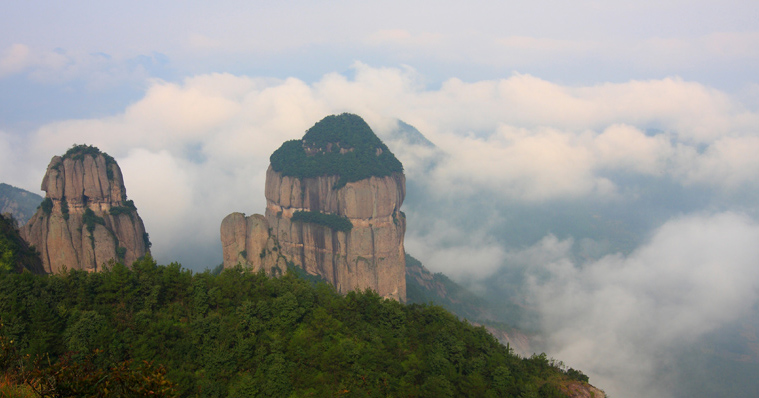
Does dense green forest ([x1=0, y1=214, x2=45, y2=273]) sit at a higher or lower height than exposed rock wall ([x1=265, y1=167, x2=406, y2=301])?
lower

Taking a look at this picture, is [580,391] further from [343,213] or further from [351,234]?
[343,213]

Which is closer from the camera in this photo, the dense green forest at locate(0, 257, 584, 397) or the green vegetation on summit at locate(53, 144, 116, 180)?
the dense green forest at locate(0, 257, 584, 397)

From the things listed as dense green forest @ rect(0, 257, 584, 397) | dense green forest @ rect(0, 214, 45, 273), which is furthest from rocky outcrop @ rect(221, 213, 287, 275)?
dense green forest @ rect(0, 257, 584, 397)

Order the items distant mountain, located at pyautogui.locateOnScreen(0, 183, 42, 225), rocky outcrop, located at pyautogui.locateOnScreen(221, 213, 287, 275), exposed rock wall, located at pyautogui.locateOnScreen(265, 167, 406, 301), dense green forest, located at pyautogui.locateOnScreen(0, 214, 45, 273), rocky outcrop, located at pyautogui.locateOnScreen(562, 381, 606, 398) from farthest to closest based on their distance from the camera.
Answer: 1. distant mountain, located at pyautogui.locateOnScreen(0, 183, 42, 225)
2. exposed rock wall, located at pyautogui.locateOnScreen(265, 167, 406, 301)
3. rocky outcrop, located at pyautogui.locateOnScreen(221, 213, 287, 275)
4. dense green forest, located at pyautogui.locateOnScreen(0, 214, 45, 273)
5. rocky outcrop, located at pyautogui.locateOnScreen(562, 381, 606, 398)

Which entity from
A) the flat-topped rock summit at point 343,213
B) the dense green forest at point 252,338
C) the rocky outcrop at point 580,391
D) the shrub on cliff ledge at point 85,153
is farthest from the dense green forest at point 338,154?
the rocky outcrop at point 580,391

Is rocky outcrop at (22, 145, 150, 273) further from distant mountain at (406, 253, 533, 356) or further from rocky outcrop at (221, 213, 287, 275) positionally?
distant mountain at (406, 253, 533, 356)

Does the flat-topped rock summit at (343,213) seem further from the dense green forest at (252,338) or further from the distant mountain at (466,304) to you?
the dense green forest at (252,338)
